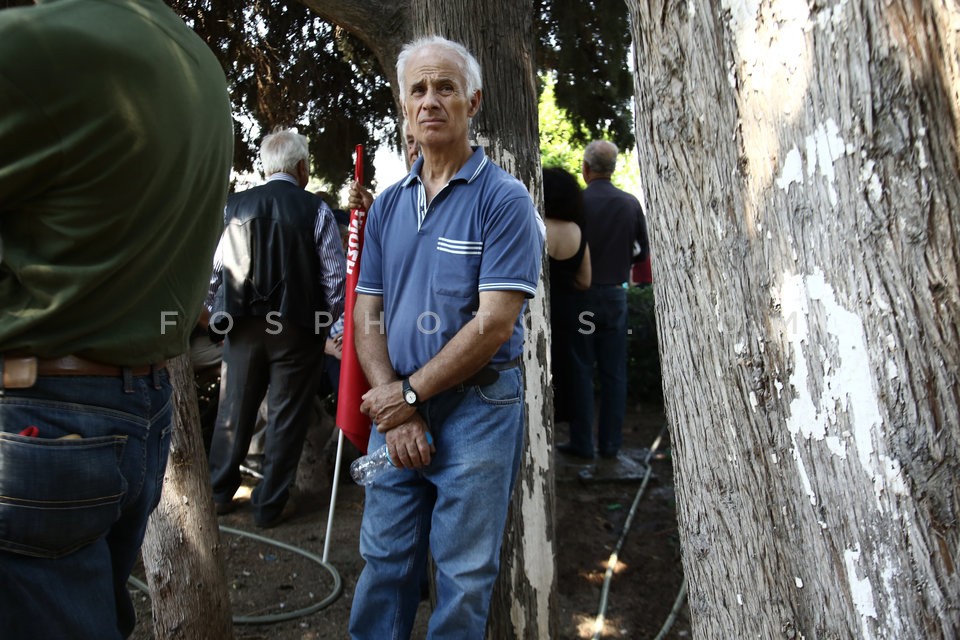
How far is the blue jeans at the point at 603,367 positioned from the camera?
6.05 m

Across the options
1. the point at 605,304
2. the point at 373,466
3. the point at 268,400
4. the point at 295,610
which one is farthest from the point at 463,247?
the point at 605,304

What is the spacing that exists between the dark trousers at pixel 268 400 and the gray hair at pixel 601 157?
240 centimetres

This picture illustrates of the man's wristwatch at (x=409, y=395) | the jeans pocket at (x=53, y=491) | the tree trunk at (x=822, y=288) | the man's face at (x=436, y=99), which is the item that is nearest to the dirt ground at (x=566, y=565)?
the man's wristwatch at (x=409, y=395)

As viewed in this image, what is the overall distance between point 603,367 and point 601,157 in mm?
1498

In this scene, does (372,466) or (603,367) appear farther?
(603,367)

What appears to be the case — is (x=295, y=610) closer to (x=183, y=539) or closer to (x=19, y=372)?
(x=183, y=539)

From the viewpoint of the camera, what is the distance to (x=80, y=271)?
1653mm

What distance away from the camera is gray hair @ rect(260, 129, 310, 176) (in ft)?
15.7

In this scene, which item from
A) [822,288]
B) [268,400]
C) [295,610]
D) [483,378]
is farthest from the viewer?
[268,400]

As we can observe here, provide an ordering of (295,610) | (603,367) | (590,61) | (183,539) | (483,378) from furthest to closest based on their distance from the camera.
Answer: (603,367) < (590,61) < (295,610) < (183,539) < (483,378)

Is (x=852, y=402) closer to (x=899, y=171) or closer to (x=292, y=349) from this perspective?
(x=899, y=171)

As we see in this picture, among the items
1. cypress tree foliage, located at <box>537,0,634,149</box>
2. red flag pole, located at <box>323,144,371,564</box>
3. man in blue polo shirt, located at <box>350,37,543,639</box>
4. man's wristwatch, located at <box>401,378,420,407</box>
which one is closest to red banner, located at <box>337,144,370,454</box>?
red flag pole, located at <box>323,144,371,564</box>

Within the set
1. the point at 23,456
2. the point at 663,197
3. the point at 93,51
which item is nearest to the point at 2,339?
the point at 23,456

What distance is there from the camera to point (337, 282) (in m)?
4.81
